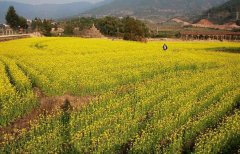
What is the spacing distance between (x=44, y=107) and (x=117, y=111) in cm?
375

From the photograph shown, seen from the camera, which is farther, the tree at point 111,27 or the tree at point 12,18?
the tree at point 111,27

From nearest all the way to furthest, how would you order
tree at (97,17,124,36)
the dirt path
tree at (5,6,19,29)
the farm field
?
the farm field
the dirt path
tree at (5,6,19,29)
tree at (97,17,124,36)

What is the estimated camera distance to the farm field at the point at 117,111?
12.1 m

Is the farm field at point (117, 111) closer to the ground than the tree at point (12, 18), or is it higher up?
closer to the ground

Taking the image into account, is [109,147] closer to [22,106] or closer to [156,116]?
[156,116]

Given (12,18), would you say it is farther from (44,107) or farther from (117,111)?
(117,111)

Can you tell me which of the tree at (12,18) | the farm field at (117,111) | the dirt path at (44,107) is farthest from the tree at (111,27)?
the dirt path at (44,107)

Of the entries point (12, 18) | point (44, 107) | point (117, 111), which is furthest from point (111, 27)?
point (117, 111)

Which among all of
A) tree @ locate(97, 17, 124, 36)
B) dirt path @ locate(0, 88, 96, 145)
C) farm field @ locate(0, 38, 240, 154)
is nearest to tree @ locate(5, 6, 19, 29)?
tree @ locate(97, 17, 124, 36)

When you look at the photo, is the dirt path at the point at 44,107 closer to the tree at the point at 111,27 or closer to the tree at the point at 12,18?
the tree at the point at 12,18

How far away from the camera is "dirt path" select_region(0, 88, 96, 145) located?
1502cm

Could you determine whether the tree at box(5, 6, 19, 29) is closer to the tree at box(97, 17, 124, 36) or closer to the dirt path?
the tree at box(97, 17, 124, 36)

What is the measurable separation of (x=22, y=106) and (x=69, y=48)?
23.6 meters

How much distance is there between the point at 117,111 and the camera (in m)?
15.3
